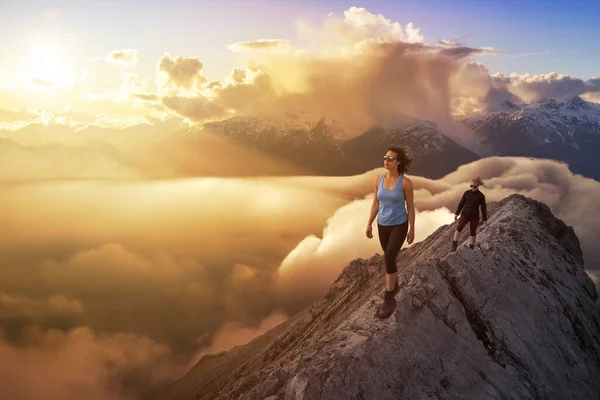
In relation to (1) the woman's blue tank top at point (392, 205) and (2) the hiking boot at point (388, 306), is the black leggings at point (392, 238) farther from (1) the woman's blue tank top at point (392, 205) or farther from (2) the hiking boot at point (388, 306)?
(2) the hiking boot at point (388, 306)

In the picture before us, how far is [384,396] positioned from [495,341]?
546 centimetres

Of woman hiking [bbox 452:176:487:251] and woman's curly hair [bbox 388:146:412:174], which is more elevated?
woman's curly hair [bbox 388:146:412:174]

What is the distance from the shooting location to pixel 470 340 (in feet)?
40.3

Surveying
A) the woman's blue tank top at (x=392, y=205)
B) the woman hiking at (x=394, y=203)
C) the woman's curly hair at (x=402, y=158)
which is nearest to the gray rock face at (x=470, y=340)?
the woman hiking at (x=394, y=203)

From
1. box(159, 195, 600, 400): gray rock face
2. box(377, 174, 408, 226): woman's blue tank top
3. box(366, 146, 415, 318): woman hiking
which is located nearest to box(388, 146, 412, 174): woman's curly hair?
box(366, 146, 415, 318): woman hiking

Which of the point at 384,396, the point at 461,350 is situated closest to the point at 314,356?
the point at 384,396

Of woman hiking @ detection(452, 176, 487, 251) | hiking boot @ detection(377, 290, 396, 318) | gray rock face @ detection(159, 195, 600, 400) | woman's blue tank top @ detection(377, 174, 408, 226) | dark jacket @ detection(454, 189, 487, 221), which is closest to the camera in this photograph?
gray rock face @ detection(159, 195, 600, 400)

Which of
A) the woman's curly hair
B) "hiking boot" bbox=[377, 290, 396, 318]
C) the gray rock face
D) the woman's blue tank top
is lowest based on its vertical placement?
the gray rock face

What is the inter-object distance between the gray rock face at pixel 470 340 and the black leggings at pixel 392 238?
72.1 inches

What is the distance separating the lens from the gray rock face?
416 inches

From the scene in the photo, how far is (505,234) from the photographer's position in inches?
796

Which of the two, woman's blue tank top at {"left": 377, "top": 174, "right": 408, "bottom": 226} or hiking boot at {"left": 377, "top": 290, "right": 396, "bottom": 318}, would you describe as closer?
woman's blue tank top at {"left": 377, "top": 174, "right": 408, "bottom": 226}

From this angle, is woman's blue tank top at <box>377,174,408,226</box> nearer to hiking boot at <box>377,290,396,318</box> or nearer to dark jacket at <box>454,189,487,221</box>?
hiking boot at <box>377,290,396,318</box>

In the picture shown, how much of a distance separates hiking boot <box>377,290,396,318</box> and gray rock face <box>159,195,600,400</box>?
0.18 meters
